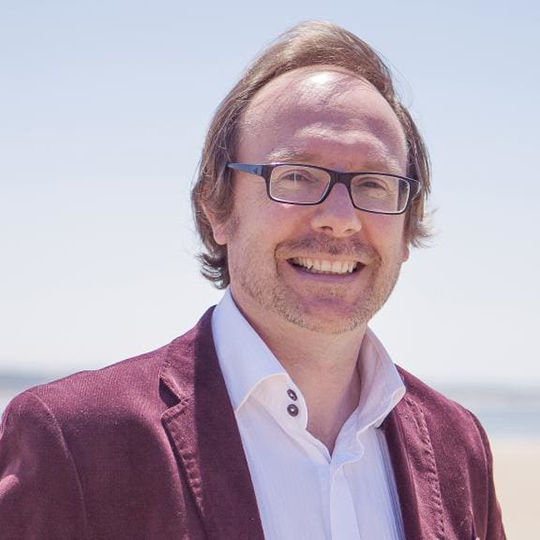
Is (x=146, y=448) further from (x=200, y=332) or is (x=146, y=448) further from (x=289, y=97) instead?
(x=289, y=97)

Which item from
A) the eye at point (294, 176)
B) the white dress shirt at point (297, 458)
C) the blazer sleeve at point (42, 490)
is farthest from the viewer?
the eye at point (294, 176)

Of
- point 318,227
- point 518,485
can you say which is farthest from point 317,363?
point 518,485

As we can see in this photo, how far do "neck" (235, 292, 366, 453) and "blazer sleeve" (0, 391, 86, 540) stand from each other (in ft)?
2.39

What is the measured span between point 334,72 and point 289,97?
19 centimetres

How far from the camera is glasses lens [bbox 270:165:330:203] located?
3104mm

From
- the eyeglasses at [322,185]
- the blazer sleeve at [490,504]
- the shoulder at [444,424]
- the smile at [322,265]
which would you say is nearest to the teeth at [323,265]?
the smile at [322,265]

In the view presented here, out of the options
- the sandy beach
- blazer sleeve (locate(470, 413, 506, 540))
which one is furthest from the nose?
the sandy beach

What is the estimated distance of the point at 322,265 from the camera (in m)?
3.09

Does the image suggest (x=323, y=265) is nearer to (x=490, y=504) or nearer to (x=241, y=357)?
(x=241, y=357)

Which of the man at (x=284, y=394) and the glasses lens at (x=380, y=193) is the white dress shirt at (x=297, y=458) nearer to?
the man at (x=284, y=394)

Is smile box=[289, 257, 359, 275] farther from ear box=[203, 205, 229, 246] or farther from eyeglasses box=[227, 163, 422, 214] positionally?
ear box=[203, 205, 229, 246]

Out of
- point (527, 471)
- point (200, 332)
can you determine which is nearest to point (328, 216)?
point (200, 332)

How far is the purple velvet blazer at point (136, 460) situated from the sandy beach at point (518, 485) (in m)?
7.59

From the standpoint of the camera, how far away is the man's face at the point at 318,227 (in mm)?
3078
